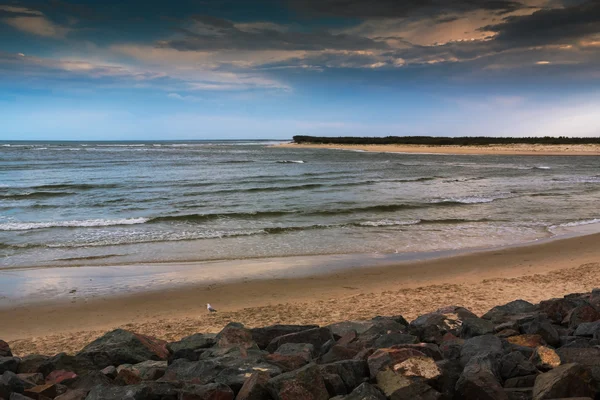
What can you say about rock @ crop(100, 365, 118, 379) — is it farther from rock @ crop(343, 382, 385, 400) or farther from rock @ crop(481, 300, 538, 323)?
rock @ crop(481, 300, 538, 323)

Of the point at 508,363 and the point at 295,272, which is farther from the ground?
the point at 508,363

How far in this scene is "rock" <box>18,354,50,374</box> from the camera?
4.90 meters

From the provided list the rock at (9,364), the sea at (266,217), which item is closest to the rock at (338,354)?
the rock at (9,364)

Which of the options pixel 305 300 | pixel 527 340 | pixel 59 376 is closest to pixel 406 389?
pixel 527 340

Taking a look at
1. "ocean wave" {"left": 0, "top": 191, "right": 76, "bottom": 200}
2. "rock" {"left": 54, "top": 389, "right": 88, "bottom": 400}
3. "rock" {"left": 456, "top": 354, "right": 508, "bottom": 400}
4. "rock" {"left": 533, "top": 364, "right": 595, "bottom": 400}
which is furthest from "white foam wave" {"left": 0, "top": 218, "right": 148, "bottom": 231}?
"rock" {"left": 533, "top": 364, "right": 595, "bottom": 400}

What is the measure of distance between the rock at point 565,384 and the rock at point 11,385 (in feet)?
14.6

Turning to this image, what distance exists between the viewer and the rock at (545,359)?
4.29 meters

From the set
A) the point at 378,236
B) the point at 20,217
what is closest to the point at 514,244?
the point at 378,236

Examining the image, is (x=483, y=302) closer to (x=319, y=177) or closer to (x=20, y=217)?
(x=20, y=217)

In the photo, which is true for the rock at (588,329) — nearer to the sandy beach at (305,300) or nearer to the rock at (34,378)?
the sandy beach at (305,300)

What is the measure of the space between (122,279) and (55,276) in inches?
62.9

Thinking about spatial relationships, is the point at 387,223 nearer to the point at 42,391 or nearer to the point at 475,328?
the point at 475,328

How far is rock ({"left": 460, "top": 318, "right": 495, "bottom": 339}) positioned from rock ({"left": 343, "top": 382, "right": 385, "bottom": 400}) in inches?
91.3

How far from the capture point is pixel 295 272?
10.3m
